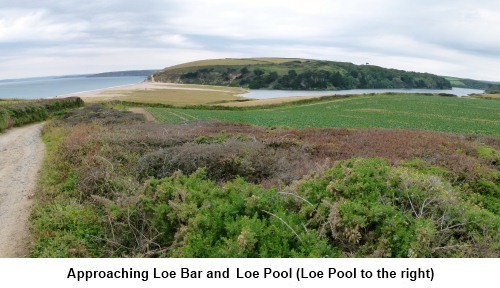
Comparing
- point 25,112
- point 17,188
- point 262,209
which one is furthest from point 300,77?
point 262,209

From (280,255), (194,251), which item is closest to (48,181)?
(194,251)

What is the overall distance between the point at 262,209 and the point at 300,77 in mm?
141354

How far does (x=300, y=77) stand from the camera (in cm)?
14400

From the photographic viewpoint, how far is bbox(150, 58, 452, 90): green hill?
5694 inches

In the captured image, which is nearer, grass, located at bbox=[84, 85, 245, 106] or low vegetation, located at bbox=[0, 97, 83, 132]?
low vegetation, located at bbox=[0, 97, 83, 132]

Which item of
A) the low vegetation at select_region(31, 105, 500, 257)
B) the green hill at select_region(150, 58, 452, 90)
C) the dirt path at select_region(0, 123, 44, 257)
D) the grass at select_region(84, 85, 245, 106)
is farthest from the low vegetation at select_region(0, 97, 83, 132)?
the green hill at select_region(150, 58, 452, 90)

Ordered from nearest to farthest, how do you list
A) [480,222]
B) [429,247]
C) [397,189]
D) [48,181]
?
[429,247] → [480,222] → [397,189] → [48,181]

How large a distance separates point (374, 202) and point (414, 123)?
32635 mm

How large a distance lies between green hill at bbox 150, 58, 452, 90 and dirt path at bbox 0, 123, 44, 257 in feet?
412

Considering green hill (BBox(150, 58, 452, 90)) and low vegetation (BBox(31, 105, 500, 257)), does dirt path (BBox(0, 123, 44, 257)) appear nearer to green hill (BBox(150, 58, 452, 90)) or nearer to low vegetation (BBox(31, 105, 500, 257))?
low vegetation (BBox(31, 105, 500, 257))

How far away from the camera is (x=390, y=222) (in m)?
5.66

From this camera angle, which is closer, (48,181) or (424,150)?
(48,181)

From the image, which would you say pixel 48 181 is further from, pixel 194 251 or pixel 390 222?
pixel 390 222

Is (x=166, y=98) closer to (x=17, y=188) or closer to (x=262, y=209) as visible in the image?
(x=17, y=188)
